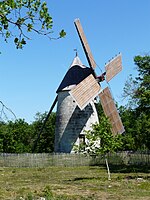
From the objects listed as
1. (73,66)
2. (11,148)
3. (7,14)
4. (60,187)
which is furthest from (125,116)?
(7,14)

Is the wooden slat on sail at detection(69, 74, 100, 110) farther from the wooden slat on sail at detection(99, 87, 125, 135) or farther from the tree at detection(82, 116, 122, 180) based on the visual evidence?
the tree at detection(82, 116, 122, 180)

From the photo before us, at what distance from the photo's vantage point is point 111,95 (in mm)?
35469

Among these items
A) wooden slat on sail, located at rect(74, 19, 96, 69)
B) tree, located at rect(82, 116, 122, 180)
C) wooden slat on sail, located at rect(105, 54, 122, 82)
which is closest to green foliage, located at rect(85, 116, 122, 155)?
tree, located at rect(82, 116, 122, 180)

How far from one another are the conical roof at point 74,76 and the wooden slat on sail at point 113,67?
58.4 inches

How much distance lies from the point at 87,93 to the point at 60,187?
1638cm

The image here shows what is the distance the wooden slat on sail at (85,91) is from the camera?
31.7m

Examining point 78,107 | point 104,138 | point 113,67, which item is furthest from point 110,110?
point 104,138

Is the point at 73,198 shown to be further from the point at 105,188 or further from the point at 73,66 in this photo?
the point at 73,66

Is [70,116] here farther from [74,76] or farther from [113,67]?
[113,67]

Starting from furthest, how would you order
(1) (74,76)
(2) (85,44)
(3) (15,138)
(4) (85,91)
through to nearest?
(3) (15,138), (2) (85,44), (1) (74,76), (4) (85,91)

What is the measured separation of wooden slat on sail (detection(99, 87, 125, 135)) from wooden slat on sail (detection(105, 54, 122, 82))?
1274mm

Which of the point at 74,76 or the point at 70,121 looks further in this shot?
the point at 74,76

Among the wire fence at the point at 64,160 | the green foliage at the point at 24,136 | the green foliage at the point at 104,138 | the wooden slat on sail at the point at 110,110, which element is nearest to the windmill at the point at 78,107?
the wooden slat on sail at the point at 110,110

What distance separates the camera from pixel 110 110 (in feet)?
114
